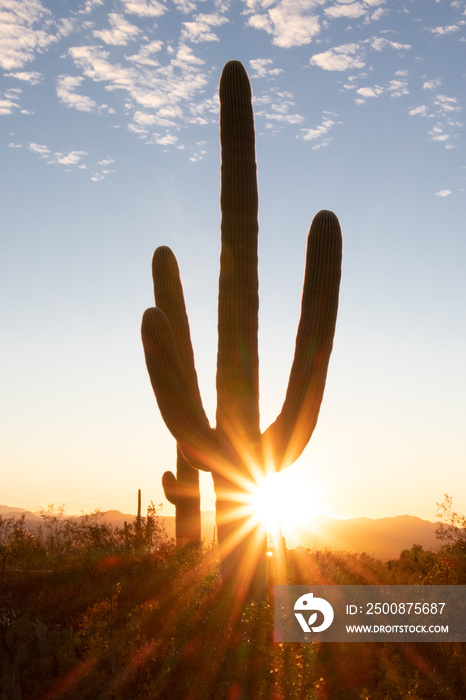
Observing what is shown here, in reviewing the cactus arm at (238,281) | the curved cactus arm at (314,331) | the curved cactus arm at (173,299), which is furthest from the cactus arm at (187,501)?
the curved cactus arm at (314,331)

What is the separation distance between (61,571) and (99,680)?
6.50 metres

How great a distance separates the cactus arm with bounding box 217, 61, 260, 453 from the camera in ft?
34.7

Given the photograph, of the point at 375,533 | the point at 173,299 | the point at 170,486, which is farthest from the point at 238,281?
the point at 375,533

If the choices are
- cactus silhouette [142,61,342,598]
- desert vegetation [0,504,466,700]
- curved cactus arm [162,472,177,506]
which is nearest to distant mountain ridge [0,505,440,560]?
curved cactus arm [162,472,177,506]

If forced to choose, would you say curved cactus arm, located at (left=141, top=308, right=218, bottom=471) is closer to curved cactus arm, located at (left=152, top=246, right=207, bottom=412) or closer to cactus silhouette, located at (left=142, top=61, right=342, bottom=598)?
cactus silhouette, located at (left=142, top=61, right=342, bottom=598)

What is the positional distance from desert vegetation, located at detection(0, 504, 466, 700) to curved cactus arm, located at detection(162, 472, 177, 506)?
3351 mm

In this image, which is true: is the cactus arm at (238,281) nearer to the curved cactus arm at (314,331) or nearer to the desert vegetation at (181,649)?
the curved cactus arm at (314,331)

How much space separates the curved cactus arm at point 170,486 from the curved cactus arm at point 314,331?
Result: 704 centimetres

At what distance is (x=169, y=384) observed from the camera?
10.1m

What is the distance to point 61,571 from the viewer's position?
1367 centimetres

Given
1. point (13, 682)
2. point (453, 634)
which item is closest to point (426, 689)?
point (453, 634)

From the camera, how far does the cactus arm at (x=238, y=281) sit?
1059 cm

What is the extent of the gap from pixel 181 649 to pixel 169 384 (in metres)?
3.60

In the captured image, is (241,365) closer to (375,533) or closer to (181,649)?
(181,649)
